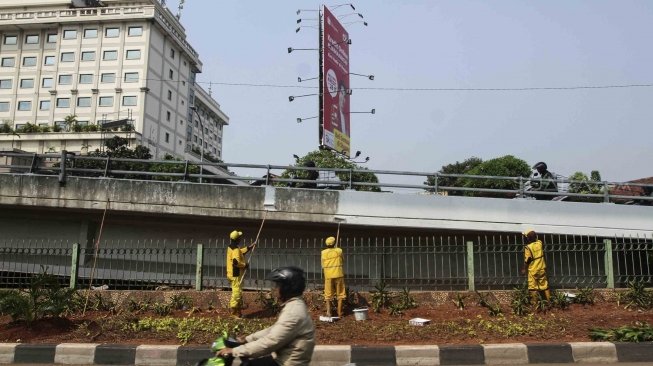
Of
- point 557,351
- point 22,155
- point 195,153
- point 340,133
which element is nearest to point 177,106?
point 195,153

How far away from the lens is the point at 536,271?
9656 millimetres

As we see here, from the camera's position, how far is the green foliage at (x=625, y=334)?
6930mm

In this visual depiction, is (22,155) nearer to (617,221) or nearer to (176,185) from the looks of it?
(176,185)

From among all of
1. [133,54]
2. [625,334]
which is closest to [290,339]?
[625,334]

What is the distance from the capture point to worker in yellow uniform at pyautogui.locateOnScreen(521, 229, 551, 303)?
960cm

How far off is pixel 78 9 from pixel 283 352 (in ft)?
223

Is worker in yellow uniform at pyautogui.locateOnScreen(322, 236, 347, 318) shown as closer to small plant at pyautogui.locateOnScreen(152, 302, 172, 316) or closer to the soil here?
the soil

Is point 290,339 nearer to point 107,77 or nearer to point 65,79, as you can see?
point 107,77

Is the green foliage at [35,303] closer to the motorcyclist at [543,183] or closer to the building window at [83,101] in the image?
the motorcyclist at [543,183]

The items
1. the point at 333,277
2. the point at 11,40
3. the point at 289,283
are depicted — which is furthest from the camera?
the point at 11,40

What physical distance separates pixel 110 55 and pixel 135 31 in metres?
4.00

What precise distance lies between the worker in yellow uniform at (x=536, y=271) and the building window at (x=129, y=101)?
54.7m

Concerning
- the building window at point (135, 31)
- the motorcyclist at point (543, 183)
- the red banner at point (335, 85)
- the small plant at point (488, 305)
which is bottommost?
the small plant at point (488, 305)

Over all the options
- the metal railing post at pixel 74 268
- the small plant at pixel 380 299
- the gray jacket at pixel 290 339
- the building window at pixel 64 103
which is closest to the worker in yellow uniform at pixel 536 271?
the small plant at pixel 380 299
